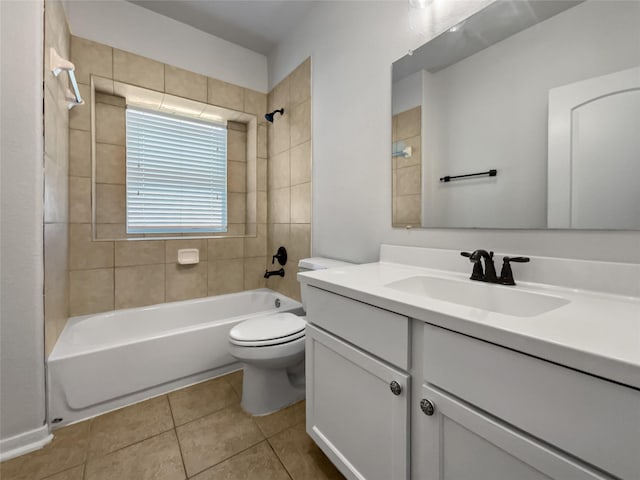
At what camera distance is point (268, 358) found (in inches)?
55.7

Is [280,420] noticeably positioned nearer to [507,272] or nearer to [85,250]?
[507,272]

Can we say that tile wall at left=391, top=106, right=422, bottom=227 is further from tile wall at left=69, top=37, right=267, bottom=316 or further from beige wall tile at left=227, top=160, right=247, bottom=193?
beige wall tile at left=227, top=160, right=247, bottom=193

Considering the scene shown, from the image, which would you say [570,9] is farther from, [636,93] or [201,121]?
[201,121]

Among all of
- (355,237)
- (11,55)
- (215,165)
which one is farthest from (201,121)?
(355,237)

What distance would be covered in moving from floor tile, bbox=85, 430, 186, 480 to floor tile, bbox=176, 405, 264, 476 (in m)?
0.04

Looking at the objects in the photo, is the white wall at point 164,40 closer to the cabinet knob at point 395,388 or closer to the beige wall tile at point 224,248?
the beige wall tile at point 224,248

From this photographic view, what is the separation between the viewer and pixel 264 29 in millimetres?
2195

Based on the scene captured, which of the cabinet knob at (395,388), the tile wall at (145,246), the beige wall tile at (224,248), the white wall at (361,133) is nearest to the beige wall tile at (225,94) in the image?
the tile wall at (145,246)

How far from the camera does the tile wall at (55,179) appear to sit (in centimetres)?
133

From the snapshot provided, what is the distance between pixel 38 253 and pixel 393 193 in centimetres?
166

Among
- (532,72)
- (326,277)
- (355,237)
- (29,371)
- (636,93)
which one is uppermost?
(532,72)

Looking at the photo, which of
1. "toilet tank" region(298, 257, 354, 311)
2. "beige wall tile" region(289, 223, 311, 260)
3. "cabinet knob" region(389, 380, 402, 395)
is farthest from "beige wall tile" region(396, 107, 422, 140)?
"cabinet knob" region(389, 380, 402, 395)

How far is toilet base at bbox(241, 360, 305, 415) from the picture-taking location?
1.49 meters

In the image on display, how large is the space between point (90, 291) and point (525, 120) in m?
2.61
